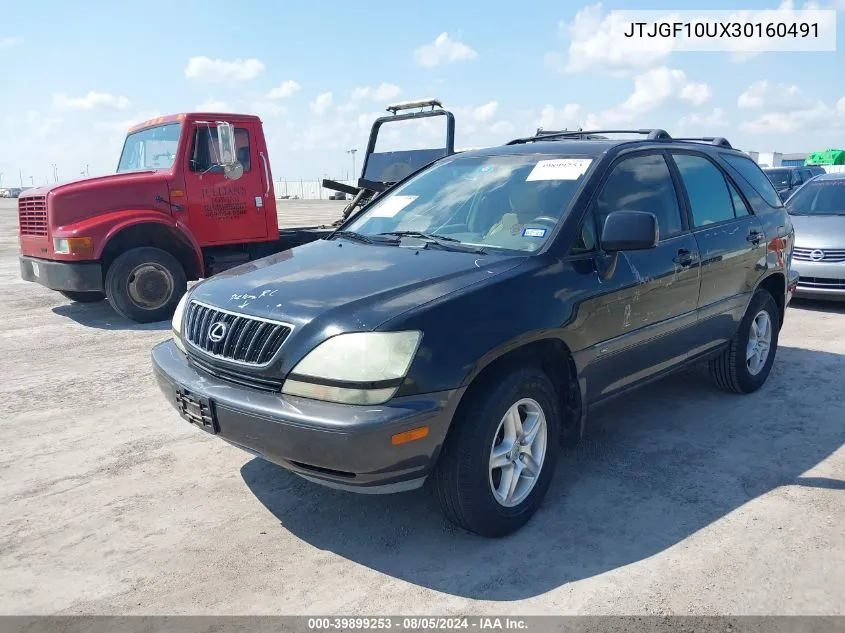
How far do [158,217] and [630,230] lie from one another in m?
6.01

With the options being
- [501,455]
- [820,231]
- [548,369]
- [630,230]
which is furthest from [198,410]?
[820,231]

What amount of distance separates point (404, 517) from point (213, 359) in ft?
3.83

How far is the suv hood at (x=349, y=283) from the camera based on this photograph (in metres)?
2.82

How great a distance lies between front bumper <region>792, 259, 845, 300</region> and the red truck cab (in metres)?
5.83

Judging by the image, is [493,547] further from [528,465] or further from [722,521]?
[722,521]

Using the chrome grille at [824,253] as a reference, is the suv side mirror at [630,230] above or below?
above

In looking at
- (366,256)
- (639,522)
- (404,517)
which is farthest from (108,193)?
(639,522)

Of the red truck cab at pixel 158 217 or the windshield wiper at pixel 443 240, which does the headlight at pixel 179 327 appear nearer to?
the windshield wiper at pixel 443 240

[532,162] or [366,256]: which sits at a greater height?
[532,162]

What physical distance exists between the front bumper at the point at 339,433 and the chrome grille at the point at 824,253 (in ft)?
21.9

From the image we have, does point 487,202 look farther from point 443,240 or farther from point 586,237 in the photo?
point 586,237

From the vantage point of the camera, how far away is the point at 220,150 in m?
8.00

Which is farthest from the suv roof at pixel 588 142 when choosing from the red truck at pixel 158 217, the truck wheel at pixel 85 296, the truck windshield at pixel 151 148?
the truck wheel at pixel 85 296

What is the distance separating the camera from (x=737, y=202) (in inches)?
193
